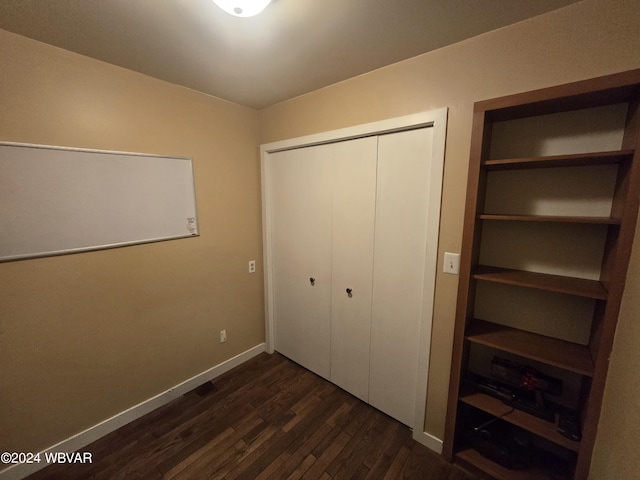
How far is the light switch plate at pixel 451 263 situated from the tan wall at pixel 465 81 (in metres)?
0.04

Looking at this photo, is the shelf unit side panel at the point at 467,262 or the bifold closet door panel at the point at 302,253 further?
the bifold closet door panel at the point at 302,253

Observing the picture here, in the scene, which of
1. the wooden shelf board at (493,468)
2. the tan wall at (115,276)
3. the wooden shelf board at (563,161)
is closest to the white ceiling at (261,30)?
the tan wall at (115,276)

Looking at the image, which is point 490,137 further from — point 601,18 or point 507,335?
point 507,335

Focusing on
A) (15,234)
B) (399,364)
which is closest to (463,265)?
(399,364)

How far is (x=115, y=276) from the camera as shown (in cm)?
161

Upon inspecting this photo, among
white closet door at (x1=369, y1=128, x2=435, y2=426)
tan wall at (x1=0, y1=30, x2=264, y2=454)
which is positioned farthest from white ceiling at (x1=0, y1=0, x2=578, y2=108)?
white closet door at (x1=369, y1=128, x2=435, y2=426)

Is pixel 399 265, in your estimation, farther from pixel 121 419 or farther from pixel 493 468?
pixel 121 419

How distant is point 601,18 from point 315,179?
158cm

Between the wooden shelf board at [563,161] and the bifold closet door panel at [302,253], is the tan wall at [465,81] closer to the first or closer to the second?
the wooden shelf board at [563,161]

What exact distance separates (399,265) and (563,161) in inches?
36.3

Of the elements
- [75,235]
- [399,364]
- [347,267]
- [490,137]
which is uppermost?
[490,137]

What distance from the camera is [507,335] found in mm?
1306

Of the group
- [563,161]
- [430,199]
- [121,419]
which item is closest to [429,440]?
[430,199]

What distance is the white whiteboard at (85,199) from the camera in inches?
50.3
